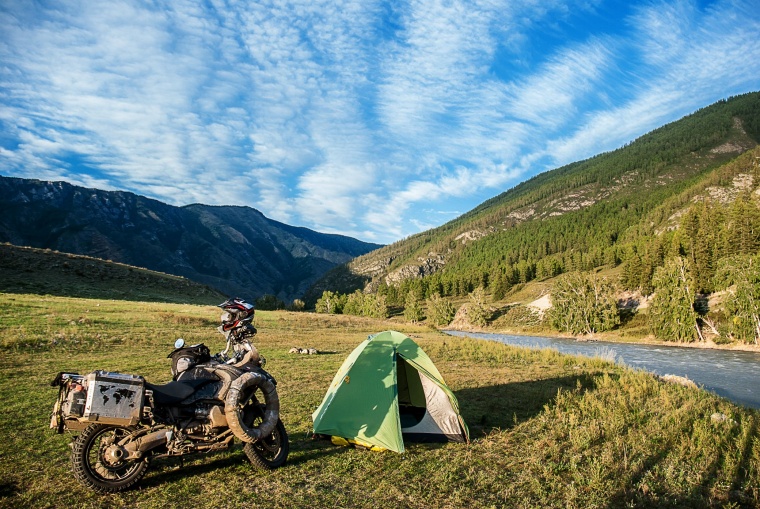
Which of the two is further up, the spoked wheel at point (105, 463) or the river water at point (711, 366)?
the spoked wheel at point (105, 463)

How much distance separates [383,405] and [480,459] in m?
2.58

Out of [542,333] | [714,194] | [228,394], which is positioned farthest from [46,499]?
[714,194]

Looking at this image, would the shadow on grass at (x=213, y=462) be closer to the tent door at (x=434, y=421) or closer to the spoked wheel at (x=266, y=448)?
the spoked wheel at (x=266, y=448)

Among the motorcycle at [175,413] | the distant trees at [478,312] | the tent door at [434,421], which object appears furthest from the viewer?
the distant trees at [478,312]

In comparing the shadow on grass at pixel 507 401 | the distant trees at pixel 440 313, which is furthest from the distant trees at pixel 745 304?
the distant trees at pixel 440 313

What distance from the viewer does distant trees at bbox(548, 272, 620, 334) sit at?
219 feet

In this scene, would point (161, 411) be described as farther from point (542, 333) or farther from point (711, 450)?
point (542, 333)

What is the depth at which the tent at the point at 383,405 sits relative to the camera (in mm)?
9727

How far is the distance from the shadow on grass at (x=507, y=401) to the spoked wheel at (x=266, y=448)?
5305 mm

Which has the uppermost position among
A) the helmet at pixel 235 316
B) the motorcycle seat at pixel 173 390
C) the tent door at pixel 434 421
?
the helmet at pixel 235 316

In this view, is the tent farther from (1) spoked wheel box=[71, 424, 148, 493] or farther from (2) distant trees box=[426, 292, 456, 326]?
(2) distant trees box=[426, 292, 456, 326]

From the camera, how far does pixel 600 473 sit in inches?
324

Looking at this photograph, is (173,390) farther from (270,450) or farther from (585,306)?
(585,306)

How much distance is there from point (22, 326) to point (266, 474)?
2222cm
